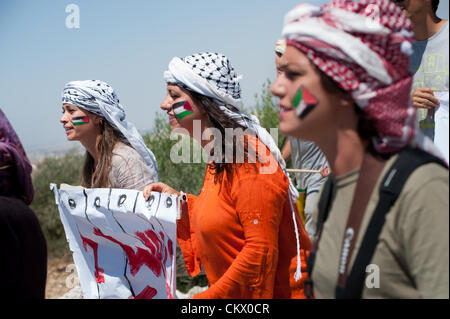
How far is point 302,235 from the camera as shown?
9.93ft

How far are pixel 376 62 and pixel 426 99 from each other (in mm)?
1531

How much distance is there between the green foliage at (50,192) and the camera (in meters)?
10.9

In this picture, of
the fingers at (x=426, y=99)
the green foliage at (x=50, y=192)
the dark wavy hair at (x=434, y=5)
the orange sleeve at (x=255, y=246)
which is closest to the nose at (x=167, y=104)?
the orange sleeve at (x=255, y=246)

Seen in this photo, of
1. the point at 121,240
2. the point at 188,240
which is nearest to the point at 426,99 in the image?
the point at 188,240

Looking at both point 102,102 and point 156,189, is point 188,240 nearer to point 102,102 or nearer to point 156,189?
point 156,189

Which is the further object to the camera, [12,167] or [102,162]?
[102,162]

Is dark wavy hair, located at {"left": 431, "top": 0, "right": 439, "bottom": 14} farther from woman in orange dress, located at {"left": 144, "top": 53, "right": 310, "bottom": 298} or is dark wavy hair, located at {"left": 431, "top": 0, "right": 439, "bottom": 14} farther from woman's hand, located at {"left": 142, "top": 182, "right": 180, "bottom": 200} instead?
woman's hand, located at {"left": 142, "top": 182, "right": 180, "bottom": 200}

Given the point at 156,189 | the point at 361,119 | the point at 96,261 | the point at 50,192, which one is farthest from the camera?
the point at 50,192

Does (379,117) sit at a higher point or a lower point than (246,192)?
higher

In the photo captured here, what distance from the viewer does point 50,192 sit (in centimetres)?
1183

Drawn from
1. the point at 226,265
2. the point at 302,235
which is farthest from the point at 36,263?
the point at 302,235

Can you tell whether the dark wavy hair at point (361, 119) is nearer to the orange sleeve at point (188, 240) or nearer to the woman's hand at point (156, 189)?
the orange sleeve at point (188, 240)
